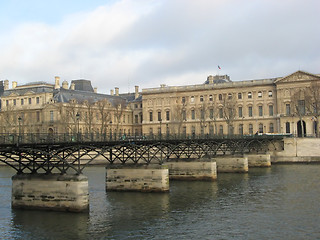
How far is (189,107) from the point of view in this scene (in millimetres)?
114312

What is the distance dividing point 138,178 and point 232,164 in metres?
23.7

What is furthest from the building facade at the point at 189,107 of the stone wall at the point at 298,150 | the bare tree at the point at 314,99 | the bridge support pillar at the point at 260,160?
the bridge support pillar at the point at 260,160

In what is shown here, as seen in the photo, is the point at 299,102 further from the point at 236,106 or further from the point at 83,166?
the point at 83,166

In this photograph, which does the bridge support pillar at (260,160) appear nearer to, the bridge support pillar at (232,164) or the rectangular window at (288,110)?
the bridge support pillar at (232,164)

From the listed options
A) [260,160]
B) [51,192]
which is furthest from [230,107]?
[51,192]

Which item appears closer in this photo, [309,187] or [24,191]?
[24,191]

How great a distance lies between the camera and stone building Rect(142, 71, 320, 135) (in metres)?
96.1

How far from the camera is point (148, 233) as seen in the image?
83.8 feet

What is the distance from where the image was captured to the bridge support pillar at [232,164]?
60.1m

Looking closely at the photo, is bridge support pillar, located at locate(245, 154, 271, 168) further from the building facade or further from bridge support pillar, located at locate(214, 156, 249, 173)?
the building facade

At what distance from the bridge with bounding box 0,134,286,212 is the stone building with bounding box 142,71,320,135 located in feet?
111

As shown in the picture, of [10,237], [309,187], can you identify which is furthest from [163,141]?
[10,237]

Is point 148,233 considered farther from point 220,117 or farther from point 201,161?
point 220,117

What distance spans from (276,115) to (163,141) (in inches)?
2576
